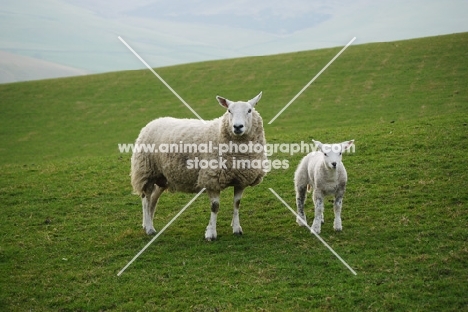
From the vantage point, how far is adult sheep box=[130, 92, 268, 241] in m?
10.5

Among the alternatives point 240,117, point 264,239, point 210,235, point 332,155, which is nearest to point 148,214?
point 210,235

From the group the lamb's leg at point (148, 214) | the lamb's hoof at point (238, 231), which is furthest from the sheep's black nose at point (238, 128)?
the lamb's leg at point (148, 214)

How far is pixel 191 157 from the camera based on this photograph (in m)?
10.9

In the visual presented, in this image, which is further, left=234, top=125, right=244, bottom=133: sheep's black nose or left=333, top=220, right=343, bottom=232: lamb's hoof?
left=333, top=220, right=343, bottom=232: lamb's hoof

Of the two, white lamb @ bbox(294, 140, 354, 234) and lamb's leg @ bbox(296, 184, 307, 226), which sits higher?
white lamb @ bbox(294, 140, 354, 234)

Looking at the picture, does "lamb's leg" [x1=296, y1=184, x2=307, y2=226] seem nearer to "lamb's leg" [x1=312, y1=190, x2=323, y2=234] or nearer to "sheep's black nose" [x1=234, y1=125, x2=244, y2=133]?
"lamb's leg" [x1=312, y1=190, x2=323, y2=234]

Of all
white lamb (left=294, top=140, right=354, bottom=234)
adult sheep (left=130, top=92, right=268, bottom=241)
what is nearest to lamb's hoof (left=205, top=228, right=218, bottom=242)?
adult sheep (left=130, top=92, right=268, bottom=241)

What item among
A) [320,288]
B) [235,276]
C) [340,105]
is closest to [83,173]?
[235,276]

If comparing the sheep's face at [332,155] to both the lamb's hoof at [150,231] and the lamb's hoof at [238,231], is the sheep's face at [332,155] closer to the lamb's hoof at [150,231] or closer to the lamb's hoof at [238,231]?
the lamb's hoof at [238,231]

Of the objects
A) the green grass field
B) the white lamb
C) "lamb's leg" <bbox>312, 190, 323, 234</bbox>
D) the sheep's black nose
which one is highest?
the sheep's black nose

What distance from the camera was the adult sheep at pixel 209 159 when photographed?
34.4 feet

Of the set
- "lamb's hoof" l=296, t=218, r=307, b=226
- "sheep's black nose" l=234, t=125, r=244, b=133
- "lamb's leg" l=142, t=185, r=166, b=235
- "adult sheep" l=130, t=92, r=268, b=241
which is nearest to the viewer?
"sheep's black nose" l=234, t=125, r=244, b=133

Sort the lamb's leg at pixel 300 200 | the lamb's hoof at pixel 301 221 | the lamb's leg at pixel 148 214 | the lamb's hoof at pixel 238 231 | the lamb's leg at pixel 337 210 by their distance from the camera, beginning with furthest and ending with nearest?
the lamb's leg at pixel 148 214, the lamb's leg at pixel 300 200, the lamb's hoof at pixel 301 221, the lamb's hoof at pixel 238 231, the lamb's leg at pixel 337 210

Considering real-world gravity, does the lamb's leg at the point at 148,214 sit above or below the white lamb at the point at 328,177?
below
